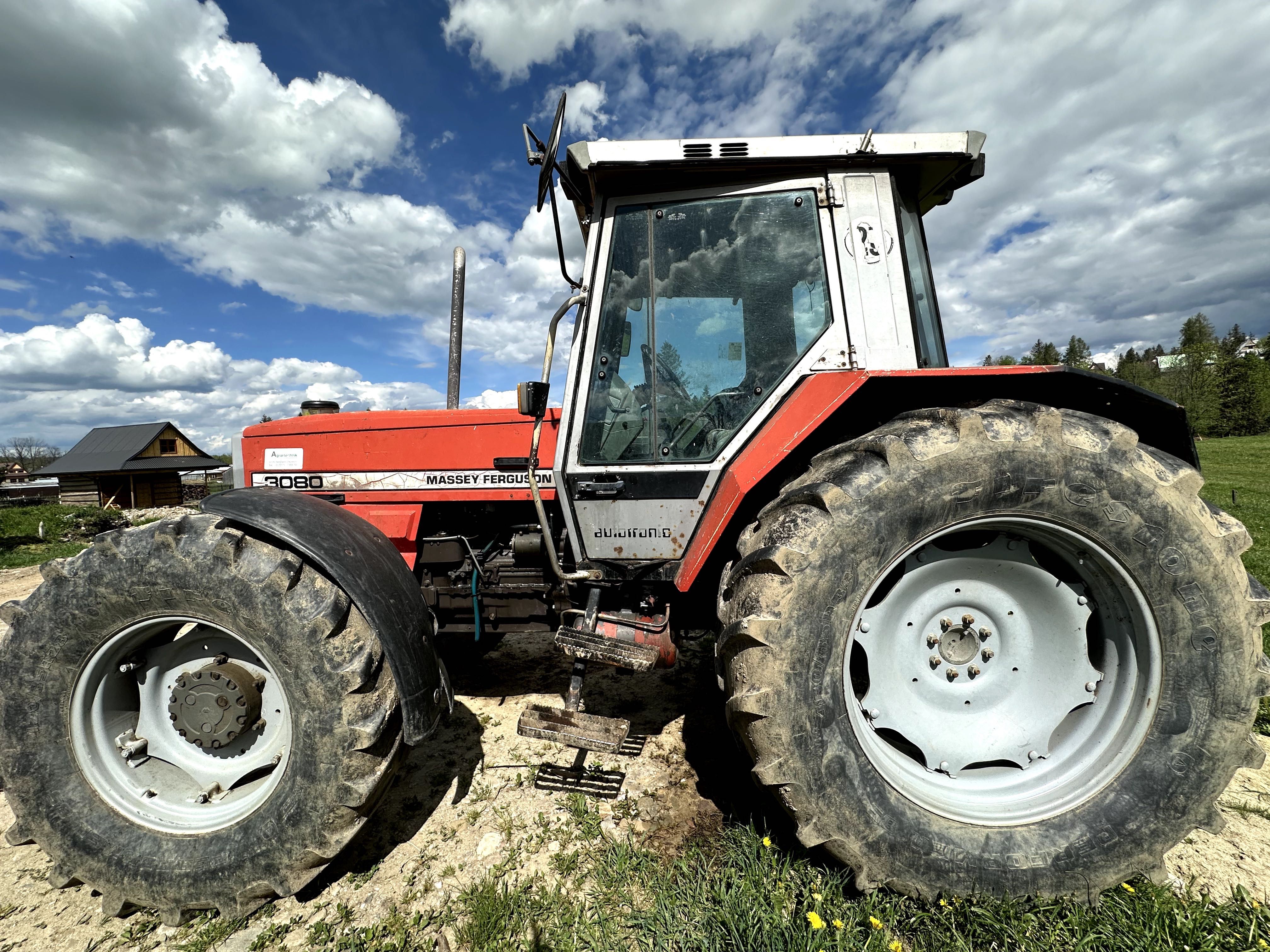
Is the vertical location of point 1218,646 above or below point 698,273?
below

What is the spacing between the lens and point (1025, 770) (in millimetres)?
1973

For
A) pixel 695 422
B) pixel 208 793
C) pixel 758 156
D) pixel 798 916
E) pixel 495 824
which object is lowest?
pixel 798 916

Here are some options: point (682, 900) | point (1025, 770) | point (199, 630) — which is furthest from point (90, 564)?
point (1025, 770)

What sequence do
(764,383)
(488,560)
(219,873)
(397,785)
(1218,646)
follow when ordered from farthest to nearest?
(488,560)
(397,785)
(764,383)
(219,873)
(1218,646)

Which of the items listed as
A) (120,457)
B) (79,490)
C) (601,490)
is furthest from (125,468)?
(601,490)

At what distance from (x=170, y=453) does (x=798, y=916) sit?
85.7ft

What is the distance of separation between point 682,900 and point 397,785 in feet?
4.54

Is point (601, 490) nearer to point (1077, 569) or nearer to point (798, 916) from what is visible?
point (798, 916)

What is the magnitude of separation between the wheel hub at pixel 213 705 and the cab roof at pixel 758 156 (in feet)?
7.43

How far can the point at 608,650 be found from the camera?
86.8 inches

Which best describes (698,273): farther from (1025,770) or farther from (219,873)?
(219,873)

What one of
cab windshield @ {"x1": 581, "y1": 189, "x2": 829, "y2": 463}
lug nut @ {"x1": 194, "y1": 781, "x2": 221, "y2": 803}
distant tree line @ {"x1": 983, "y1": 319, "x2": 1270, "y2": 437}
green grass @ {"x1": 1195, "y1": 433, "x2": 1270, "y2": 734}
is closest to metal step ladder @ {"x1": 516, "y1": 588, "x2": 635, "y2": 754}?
cab windshield @ {"x1": 581, "y1": 189, "x2": 829, "y2": 463}

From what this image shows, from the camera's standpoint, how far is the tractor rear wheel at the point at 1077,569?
68.7 inches

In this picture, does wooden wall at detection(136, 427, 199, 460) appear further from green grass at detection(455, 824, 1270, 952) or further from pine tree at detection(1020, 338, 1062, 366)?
pine tree at detection(1020, 338, 1062, 366)
